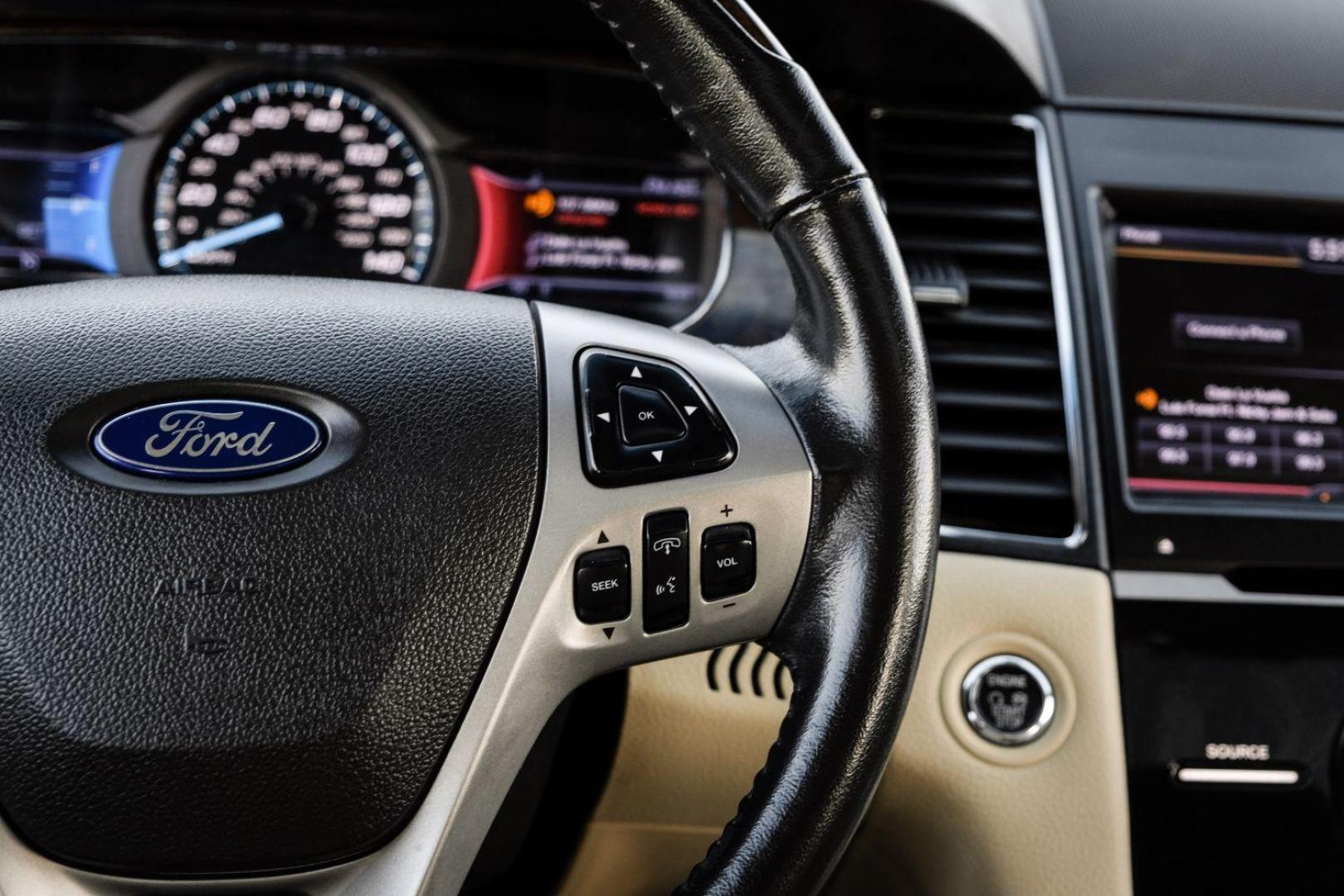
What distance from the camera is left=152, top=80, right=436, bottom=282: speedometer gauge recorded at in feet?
4.61

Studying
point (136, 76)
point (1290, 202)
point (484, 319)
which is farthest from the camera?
point (136, 76)

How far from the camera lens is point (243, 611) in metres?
0.63

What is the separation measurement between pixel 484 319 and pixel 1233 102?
0.89m

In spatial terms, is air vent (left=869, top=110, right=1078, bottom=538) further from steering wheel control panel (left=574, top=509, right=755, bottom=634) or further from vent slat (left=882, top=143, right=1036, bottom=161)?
steering wheel control panel (left=574, top=509, right=755, bottom=634)

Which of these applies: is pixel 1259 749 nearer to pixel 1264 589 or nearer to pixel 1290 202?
pixel 1264 589

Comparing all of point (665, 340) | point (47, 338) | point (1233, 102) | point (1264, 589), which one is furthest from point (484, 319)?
point (1233, 102)

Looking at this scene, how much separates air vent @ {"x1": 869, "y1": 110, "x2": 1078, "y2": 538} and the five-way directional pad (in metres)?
0.48

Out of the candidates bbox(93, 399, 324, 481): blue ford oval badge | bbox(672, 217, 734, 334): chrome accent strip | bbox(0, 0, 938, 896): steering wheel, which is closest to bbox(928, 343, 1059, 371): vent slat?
bbox(672, 217, 734, 334): chrome accent strip

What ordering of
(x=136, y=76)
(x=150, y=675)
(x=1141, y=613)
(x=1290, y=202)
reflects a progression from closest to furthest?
(x=150, y=675) → (x=1141, y=613) → (x=1290, y=202) → (x=136, y=76)

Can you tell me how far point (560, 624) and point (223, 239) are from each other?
2.95ft

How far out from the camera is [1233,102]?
1.31 m

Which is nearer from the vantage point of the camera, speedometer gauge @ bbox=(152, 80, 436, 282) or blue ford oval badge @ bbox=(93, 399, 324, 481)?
blue ford oval badge @ bbox=(93, 399, 324, 481)

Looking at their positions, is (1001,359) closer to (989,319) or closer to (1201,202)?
(989,319)

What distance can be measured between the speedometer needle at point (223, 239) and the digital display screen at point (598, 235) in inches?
8.4
